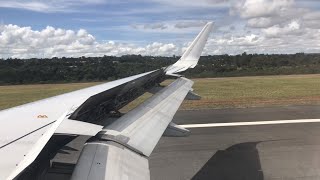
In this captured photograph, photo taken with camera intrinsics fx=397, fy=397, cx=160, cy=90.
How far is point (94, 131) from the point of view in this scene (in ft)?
11.9

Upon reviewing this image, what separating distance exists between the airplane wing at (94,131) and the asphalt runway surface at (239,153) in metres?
0.56

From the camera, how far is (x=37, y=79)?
2014 inches

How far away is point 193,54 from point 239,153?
2747 mm

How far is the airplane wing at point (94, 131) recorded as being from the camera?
3.06 meters

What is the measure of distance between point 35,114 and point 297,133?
31.2 feet

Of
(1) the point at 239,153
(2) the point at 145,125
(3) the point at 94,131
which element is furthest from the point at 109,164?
(1) the point at 239,153

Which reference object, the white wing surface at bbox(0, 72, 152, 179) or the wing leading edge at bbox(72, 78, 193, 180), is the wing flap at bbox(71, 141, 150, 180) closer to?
the wing leading edge at bbox(72, 78, 193, 180)

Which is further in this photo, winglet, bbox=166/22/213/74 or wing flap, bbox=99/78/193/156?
winglet, bbox=166/22/213/74

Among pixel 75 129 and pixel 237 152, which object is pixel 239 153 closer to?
pixel 237 152

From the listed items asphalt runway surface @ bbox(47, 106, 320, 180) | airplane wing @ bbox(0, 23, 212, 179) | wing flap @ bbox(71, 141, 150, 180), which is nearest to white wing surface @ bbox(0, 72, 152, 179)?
airplane wing @ bbox(0, 23, 212, 179)

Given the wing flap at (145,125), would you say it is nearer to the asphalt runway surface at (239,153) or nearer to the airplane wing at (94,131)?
the airplane wing at (94,131)

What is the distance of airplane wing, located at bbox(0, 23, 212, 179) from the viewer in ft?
10.0

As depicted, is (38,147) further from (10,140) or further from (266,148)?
(266,148)

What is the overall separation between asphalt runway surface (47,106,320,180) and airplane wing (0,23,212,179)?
556 mm
